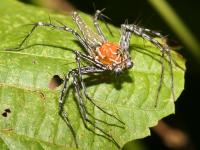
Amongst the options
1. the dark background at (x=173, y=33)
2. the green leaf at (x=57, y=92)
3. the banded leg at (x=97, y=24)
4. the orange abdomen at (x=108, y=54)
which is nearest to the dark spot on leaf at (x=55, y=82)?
the green leaf at (x=57, y=92)

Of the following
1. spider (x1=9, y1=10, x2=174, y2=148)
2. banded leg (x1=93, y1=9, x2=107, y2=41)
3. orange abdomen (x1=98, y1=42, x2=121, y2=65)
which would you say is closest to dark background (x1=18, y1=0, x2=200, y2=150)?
banded leg (x1=93, y1=9, x2=107, y2=41)

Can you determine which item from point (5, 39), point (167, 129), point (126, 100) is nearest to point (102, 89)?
point (126, 100)

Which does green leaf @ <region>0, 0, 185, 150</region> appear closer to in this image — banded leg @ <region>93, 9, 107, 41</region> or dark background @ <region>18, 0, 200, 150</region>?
banded leg @ <region>93, 9, 107, 41</region>

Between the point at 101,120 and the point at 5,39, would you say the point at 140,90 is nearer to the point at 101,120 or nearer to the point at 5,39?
the point at 101,120

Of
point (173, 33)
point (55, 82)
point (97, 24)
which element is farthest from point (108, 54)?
point (173, 33)

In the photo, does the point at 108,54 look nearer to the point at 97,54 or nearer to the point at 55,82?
the point at 97,54

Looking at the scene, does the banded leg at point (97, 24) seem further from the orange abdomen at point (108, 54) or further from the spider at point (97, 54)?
the orange abdomen at point (108, 54)
